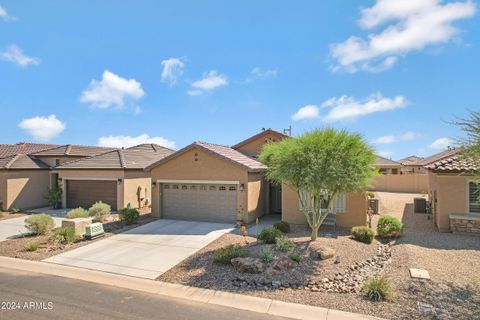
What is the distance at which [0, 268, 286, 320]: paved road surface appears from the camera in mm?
6621

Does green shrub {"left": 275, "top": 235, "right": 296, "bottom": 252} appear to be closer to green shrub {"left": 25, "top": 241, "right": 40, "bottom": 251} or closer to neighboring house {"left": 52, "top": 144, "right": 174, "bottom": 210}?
green shrub {"left": 25, "top": 241, "right": 40, "bottom": 251}

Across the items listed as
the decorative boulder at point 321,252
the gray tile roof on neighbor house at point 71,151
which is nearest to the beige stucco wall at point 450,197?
the decorative boulder at point 321,252

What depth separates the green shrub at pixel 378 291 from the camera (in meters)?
7.39

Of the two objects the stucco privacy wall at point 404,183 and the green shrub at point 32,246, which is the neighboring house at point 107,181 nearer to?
the green shrub at point 32,246

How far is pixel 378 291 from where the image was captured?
24.4 feet

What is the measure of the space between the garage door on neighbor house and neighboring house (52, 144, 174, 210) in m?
3.51

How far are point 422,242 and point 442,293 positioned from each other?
5.15 m

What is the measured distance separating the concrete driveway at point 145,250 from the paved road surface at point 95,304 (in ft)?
4.60

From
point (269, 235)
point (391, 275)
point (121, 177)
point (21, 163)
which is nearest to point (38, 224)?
point (121, 177)

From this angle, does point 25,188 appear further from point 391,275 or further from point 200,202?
point 391,275

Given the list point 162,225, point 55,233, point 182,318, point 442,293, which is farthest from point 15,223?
point 442,293

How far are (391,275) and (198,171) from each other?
11197mm

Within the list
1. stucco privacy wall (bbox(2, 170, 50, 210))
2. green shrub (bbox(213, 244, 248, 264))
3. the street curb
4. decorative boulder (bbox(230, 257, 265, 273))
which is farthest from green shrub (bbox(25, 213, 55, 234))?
decorative boulder (bbox(230, 257, 265, 273))

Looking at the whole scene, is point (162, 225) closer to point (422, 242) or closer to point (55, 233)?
point (55, 233)
